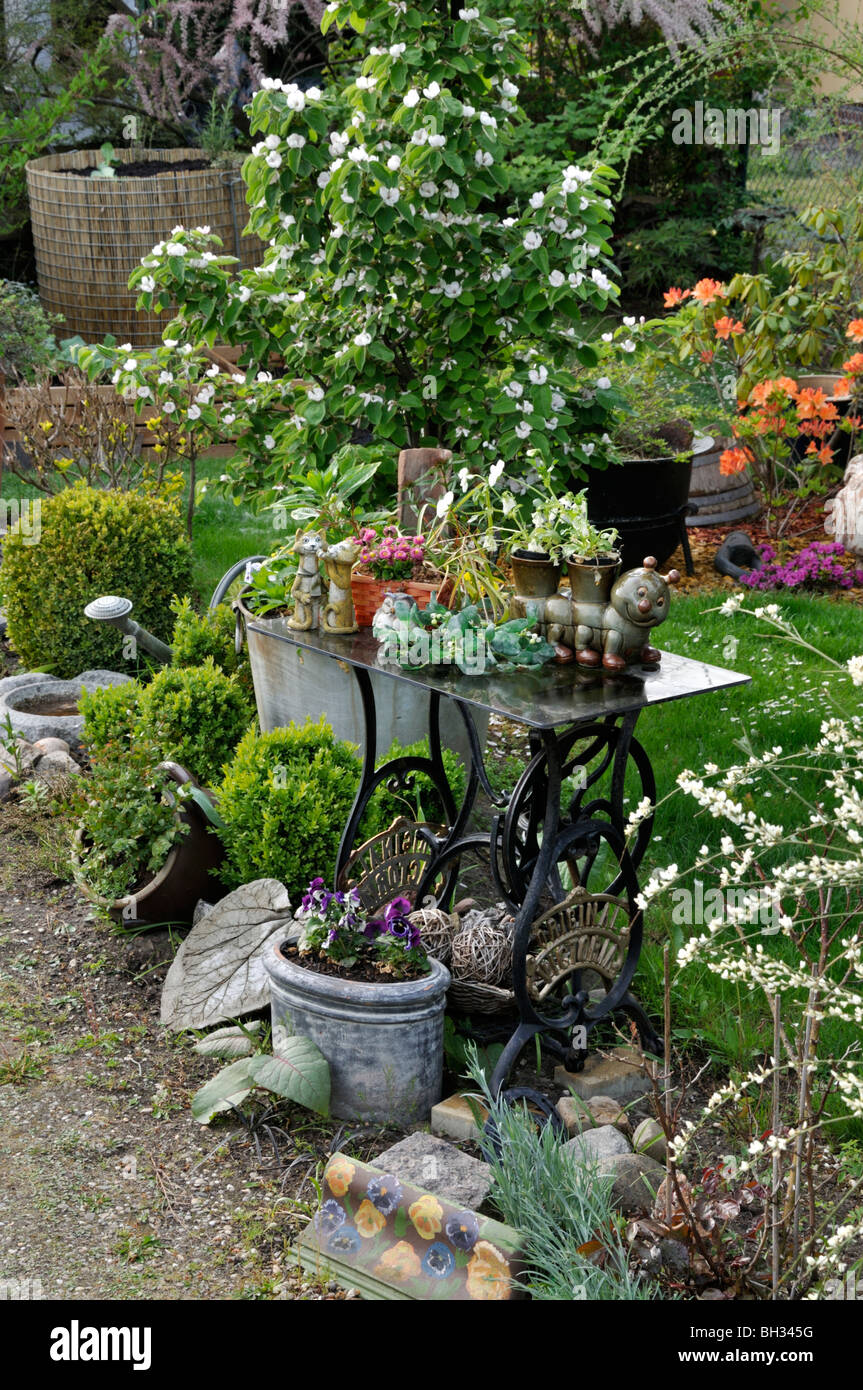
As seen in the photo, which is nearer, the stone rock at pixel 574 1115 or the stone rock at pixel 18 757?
the stone rock at pixel 574 1115

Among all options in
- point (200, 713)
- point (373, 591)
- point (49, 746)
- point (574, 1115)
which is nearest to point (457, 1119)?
point (574, 1115)

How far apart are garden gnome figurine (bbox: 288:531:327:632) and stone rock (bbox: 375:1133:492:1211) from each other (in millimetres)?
1319

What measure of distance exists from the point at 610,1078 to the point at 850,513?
4421 millimetres

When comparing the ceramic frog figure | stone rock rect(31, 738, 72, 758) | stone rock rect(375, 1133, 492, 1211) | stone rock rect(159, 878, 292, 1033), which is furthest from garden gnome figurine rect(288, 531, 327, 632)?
stone rock rect(31, 738, 72, 758)

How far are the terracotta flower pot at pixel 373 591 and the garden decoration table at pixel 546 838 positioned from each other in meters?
0.08

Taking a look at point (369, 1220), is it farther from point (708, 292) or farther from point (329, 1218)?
point (708, 292)

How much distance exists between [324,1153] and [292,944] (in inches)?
21.0

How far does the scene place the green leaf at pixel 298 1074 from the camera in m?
3.08

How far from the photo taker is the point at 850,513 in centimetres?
684

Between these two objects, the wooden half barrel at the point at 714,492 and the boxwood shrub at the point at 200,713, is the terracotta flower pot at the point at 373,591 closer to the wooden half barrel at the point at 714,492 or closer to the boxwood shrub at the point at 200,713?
the boxwood shrub at the point at 200,713

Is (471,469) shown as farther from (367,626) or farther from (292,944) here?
(292,944)

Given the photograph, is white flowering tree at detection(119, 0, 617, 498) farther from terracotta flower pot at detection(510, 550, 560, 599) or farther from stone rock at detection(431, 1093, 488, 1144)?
stone rock at detection(431, 1093, 488, 1144)

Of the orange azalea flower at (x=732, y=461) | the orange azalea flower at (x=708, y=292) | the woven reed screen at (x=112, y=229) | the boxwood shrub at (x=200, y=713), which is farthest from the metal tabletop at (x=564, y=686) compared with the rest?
the woven reed screen at (x=112, y=229)

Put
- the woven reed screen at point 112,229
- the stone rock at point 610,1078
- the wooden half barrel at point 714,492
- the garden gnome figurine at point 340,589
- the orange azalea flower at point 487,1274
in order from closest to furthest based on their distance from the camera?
the orange azalea flower at point 487,1274, the stone rock at point 610,1078, the garden gnome figurine at point 340,589, the wooden half barrel at point 714,492, the woven reed screen at point 112,229
